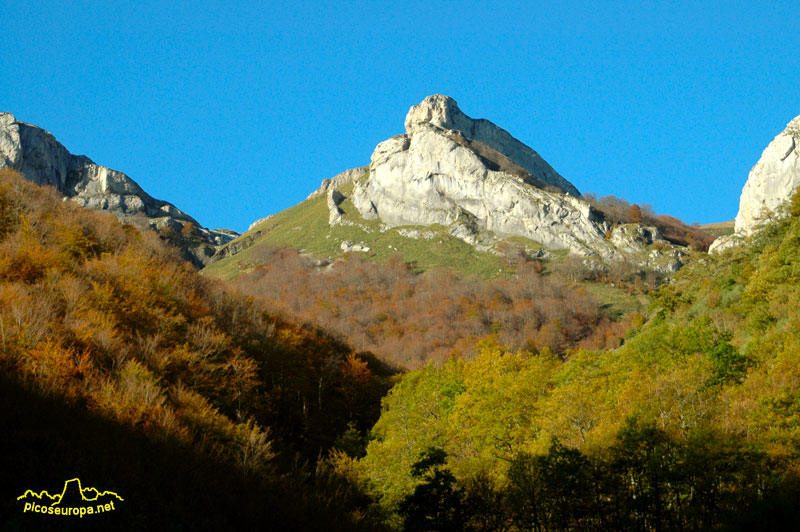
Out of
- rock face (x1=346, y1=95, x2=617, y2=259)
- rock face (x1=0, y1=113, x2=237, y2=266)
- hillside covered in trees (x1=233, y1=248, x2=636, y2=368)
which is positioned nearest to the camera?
hillside covered in trees (x1=233, y1=248, x2=636, y2=368)

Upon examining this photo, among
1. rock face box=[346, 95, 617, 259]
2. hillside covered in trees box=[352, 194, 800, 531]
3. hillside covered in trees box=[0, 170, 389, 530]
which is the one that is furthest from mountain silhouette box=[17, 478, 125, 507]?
rock face box=[346, 95, 617, 259]

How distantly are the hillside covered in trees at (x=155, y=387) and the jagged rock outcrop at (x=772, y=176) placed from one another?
75.1 m

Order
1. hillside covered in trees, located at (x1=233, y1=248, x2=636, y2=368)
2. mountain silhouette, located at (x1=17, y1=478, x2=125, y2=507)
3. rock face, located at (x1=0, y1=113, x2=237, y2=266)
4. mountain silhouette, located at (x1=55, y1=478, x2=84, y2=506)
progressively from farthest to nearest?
rock face, located at (x1=0, y1=113, x2=237, y2=266) → hillside covered in trees, located at (x1=233, y1=248, x2=636, y2=368) → mountain silhouette, located at (x1=55, y1=478, x2=84, y2=506) → mountain silhouette, located at (x1=17, y1=478, x2=125, y2=507)

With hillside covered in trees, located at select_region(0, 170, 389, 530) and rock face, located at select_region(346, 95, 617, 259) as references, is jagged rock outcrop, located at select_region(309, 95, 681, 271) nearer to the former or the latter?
rock face, located at select_region(346, 95, 617, 259)

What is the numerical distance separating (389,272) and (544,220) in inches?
1687

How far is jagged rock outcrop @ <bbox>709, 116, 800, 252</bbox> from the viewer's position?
101 metres

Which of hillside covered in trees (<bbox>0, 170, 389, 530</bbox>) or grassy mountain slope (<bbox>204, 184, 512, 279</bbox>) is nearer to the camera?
hillside covered in trees (<bbox>0, 170, 389, 530</bbox>)

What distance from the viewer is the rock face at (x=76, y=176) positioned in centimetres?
16225

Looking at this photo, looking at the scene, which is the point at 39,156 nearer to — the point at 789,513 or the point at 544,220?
the point at 544,220

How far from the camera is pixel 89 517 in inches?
627

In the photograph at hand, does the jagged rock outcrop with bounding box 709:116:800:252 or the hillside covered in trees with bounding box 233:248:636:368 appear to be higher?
the jagged rock outcrop with bounding box 709:116:800:252

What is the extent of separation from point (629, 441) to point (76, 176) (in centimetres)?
19699

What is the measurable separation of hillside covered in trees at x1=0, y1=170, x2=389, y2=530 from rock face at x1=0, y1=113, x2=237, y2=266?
10351cm

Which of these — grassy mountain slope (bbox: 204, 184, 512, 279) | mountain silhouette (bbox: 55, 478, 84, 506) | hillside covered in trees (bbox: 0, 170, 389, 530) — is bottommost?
mountain silhouette (bbox: 55, 478, 84, 506)
